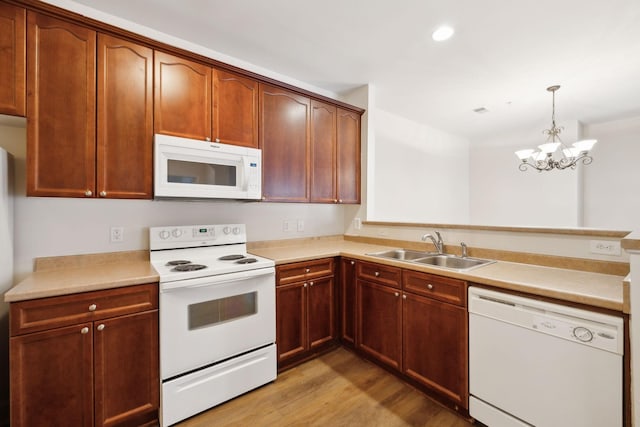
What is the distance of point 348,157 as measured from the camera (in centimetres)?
305

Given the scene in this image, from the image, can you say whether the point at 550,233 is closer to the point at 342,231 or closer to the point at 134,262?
the point at 342,231

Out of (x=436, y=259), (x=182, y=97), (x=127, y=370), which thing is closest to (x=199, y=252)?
(x=127, y=370)

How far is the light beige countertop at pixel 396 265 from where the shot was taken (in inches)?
50.6

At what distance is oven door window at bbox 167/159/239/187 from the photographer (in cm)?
193

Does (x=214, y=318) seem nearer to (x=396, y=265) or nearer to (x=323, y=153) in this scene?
(x=396, y=265)

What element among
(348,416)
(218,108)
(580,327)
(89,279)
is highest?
(218,108)

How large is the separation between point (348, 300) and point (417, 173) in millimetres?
2793

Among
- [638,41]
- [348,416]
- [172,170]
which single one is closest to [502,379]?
[348,416]

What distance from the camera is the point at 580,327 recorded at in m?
1.25

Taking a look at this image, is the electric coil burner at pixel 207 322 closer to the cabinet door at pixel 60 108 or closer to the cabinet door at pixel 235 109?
the cabinet door at pixel 60 108

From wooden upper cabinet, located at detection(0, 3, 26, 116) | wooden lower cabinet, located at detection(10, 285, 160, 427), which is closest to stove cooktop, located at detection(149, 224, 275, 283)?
wooden lower cabinet, located at detection(10, 285, 160, 427)

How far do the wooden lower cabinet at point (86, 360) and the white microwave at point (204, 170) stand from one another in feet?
2.26

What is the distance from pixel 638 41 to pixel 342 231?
3.06 metres

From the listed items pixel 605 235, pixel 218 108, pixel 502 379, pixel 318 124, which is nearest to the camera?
pixel 502 379
